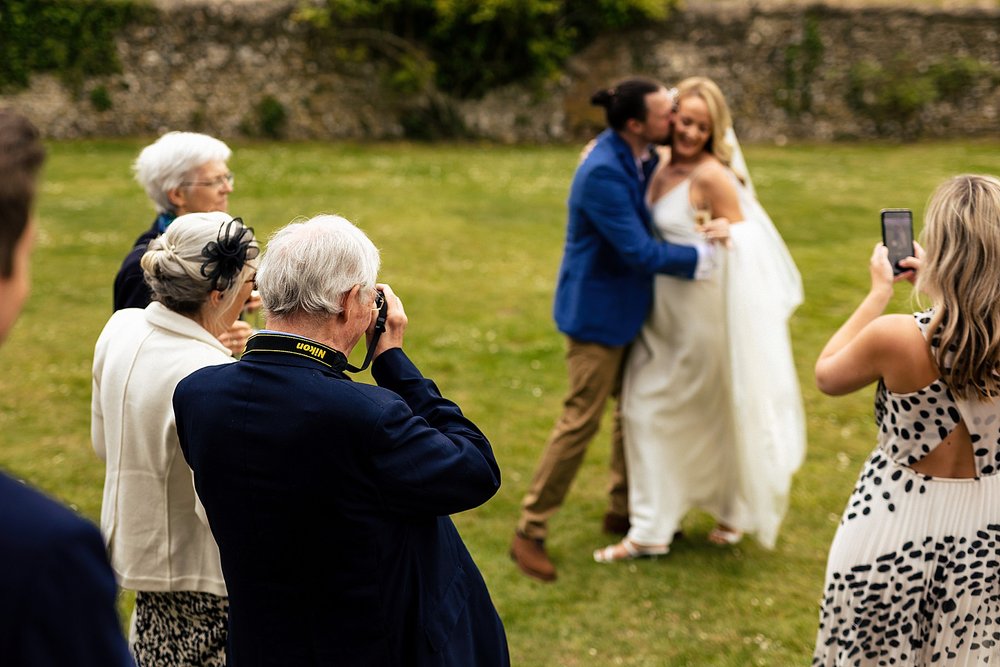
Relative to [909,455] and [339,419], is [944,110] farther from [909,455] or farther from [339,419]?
[339,419]

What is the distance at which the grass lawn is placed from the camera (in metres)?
5.19

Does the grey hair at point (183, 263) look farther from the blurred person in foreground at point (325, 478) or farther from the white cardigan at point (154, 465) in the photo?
the blurred person in foreground at point (325, 478)

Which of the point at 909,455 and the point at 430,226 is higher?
the point at 909,455

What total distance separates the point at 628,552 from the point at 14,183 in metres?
4.71

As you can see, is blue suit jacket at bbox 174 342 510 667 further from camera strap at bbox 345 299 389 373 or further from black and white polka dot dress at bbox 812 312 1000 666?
black and white polka dot dress at bbox 812 312 1000 666

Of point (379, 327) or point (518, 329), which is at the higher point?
point (379, 327)

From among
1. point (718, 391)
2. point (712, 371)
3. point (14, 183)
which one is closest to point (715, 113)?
point (712, 371)

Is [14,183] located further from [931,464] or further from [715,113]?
[715,113]

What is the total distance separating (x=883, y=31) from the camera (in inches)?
869

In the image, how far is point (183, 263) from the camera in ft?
10.4

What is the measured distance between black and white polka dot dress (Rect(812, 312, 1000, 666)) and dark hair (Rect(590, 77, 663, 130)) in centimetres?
241

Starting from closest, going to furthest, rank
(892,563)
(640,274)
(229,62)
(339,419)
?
(339,419), (892,563), (640,274), (229,62)

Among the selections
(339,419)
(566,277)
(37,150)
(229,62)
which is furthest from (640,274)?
(229,62)

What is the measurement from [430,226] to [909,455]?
10446mm
